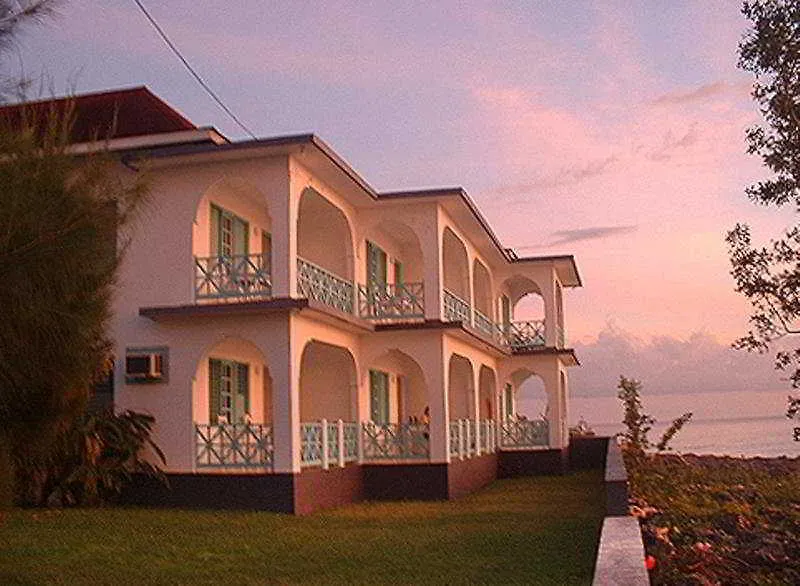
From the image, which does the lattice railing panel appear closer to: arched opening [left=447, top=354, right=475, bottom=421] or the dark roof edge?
the dark roof edge

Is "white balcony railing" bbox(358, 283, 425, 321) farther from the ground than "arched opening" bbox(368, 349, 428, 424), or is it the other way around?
"white balcony railing" bbox(358, 283, 425, 321)

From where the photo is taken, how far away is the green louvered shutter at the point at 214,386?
738 inches

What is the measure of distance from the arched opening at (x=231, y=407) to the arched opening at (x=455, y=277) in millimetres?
3787

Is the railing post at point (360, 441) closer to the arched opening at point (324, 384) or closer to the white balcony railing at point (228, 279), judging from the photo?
the arched opening at point (324, 384)

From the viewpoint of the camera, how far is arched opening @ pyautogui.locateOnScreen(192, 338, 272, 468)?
17.6 m

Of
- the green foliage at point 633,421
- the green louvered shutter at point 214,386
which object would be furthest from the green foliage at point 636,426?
the green louvered shutter at point 214,386

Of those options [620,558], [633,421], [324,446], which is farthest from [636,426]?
[620,558]

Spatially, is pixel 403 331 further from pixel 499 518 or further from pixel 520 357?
pixel 520 357

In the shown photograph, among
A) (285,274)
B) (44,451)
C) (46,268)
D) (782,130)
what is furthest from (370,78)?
(46,268)

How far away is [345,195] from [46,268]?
12778 millimetres

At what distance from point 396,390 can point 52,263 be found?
1936 cm

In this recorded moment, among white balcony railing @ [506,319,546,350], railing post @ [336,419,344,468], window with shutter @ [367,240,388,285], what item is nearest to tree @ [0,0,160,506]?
railing post @ [336,419,344,468]

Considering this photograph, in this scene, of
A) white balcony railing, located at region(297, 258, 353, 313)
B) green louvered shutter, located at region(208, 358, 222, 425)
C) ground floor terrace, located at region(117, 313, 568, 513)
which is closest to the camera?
ground floor terrace, located at region(117, 313, 568, 513)

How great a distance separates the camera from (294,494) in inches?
672
